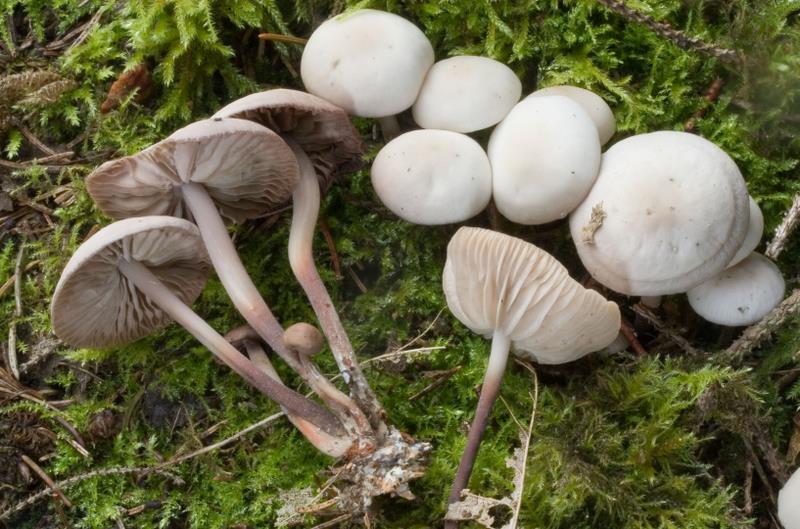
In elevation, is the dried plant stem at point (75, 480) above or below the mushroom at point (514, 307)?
below

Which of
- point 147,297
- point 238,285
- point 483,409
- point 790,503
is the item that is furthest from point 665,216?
point 147,297

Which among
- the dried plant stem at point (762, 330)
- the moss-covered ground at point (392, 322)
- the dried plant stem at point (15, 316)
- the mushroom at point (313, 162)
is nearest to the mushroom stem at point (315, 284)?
the mushroom at point (313, 162)

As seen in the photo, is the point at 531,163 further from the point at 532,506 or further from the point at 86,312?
the point at 86,312

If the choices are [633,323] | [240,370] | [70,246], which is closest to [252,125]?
[240,370]

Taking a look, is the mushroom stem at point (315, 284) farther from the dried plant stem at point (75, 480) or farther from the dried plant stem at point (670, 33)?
the dried plant stem at point (670, 33)

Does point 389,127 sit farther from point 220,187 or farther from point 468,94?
point 220,187

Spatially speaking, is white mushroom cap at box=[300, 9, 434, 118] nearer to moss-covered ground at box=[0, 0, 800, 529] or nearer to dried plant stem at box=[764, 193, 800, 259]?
moss-covered ground at box=[0, 0, 800, 529]

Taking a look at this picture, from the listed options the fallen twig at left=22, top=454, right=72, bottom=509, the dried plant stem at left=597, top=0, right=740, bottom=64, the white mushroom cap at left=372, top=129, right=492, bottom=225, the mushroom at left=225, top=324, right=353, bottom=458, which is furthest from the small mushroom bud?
the dried plant stem at left=597, top=0, right=740, bottom=64
